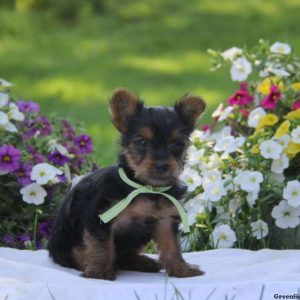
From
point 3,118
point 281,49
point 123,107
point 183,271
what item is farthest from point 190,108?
point 281,49

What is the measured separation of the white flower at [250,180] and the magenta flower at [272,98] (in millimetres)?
672

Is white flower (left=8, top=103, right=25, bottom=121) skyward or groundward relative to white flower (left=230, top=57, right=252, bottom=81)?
groundward

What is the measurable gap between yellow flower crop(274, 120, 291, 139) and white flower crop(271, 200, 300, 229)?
1.45ft

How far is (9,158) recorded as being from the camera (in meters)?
5.94

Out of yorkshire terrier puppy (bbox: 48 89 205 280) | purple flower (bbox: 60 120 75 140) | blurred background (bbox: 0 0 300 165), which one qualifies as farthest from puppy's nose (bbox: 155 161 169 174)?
blurred background (bbox: 0 0 300 165)

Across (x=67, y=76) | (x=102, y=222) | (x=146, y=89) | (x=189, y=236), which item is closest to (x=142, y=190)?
(x=102, y=222)

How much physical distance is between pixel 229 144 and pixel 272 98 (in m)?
0.46

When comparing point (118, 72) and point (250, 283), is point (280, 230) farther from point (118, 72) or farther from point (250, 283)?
point (118, 72)

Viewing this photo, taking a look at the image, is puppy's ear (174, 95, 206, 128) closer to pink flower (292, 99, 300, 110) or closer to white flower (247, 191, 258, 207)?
white flower (247, 191, 258, 207)

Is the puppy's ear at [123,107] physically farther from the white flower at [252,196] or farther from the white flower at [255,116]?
the white flower at [255,116]

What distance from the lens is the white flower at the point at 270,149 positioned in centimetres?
588

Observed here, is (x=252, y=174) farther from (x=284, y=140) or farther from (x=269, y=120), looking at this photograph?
(x=269, y=120)

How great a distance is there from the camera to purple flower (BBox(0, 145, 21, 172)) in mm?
5922

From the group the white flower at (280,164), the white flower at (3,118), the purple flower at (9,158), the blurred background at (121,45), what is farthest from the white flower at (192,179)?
A: the blurred background at (121,45)
